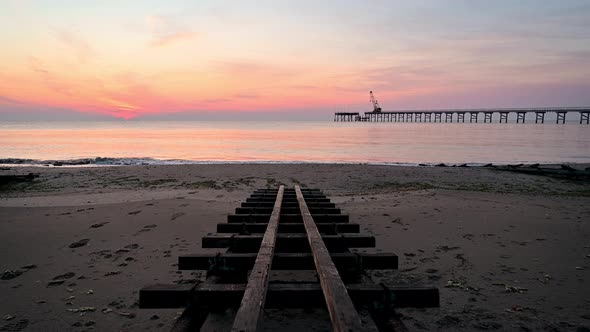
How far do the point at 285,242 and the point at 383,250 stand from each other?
2.30 metres

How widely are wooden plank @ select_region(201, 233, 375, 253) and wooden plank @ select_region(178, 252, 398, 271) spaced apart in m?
0.56

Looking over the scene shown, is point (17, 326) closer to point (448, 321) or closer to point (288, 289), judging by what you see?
point (288, 289)

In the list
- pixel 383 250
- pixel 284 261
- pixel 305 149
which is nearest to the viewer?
pixel 284 261

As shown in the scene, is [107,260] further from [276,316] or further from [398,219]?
[398,219]

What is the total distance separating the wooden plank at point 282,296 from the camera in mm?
2619

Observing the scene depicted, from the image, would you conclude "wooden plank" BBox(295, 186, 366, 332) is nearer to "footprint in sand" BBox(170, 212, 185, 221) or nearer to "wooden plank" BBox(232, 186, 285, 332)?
"wooden plank" BBox(232, 186, 285, 332)

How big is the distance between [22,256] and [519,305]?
6.76 m

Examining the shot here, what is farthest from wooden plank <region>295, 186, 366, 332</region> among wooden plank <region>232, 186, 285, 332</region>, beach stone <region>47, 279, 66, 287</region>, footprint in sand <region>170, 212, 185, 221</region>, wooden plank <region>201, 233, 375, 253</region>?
footprint in sand <region>170, 212, 185, 221</region>

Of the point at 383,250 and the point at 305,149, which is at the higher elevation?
the point at 305,149

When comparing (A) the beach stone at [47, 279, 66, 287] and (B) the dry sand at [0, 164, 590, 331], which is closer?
(B) the dry sand at [0, 164, 590, 331]

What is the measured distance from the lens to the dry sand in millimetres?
3750

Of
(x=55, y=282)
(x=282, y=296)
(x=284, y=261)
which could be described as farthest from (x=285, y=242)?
(x=55, y=282)

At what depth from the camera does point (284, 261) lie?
355cm

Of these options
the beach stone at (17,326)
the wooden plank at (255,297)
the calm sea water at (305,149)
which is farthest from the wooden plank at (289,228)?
the calm sea water at (305,149)
